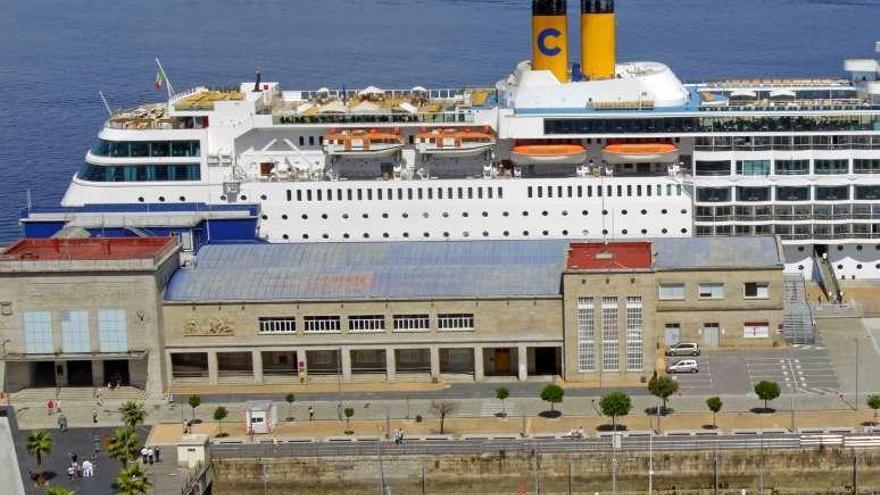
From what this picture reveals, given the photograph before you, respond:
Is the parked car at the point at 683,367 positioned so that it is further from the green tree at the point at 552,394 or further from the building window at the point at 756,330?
the green tree at the point at 552,394

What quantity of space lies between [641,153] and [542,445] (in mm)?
22689

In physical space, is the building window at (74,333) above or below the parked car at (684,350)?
above

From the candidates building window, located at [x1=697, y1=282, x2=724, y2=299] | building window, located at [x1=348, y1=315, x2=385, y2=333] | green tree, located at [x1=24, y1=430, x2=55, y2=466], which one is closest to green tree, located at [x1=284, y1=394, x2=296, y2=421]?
building window, located at [x1=348, y1=315, x2=385, y2=333]

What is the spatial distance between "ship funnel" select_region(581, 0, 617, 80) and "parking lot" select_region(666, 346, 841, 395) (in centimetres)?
1748

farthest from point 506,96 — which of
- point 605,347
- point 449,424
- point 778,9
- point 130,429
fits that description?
point 778,9

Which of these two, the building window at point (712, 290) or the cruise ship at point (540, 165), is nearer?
the building window at point (712, 290)

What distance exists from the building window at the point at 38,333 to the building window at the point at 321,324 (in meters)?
9.20

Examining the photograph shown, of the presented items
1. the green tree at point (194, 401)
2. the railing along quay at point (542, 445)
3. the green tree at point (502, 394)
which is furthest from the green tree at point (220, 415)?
the green tree at point (502, 394)

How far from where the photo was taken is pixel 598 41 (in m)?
75.0

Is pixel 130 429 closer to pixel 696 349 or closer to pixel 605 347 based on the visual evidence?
pixel 605 347

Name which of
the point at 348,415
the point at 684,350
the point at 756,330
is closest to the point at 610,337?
the point at 684,350

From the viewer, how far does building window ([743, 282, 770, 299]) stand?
62.5 meters

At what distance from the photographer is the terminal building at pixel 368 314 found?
59.2m

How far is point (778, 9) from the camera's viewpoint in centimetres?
17050
